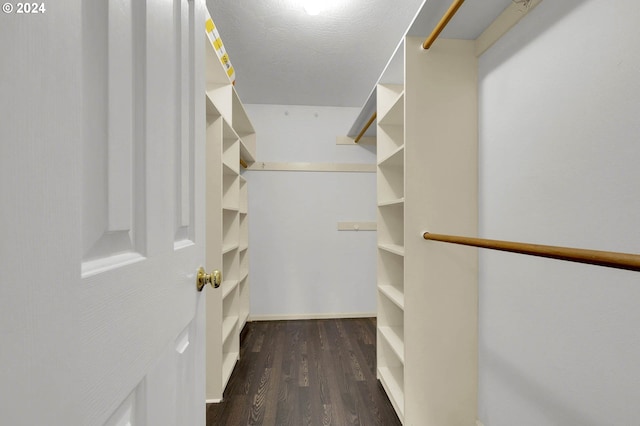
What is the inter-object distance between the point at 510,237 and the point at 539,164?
13.1 inches

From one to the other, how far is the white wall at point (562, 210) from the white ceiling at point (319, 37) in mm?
388

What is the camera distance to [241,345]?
8.27ft

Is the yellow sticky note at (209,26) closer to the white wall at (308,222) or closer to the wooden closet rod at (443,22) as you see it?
Result: the wooden closet rod at (443,22)

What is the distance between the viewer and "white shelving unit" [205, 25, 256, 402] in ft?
5.57

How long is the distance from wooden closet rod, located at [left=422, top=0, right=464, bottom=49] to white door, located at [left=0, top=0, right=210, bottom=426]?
3.39 feet

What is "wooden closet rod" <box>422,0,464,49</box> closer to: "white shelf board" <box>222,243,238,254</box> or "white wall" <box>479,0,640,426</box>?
"white wall" <box>479,0,640,426</box>

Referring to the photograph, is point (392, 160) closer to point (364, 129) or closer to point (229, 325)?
point (364, 129)

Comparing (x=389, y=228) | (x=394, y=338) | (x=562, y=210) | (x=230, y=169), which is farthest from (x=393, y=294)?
(x=230, y=169)

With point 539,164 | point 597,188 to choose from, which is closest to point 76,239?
point 597,188

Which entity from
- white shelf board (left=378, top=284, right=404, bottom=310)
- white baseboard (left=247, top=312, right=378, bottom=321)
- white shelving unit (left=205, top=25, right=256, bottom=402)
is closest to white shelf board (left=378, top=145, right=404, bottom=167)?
white shelf board (left=378, top=284, right=404, bottom=310)

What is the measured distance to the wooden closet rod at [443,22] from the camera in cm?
113

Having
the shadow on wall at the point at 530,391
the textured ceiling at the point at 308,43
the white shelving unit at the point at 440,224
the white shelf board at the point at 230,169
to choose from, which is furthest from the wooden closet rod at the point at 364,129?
the shadow on wall at the point at 530,391

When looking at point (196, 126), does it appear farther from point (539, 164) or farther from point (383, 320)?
point (383, 320)

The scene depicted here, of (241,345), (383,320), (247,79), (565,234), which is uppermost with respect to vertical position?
(247,79)
